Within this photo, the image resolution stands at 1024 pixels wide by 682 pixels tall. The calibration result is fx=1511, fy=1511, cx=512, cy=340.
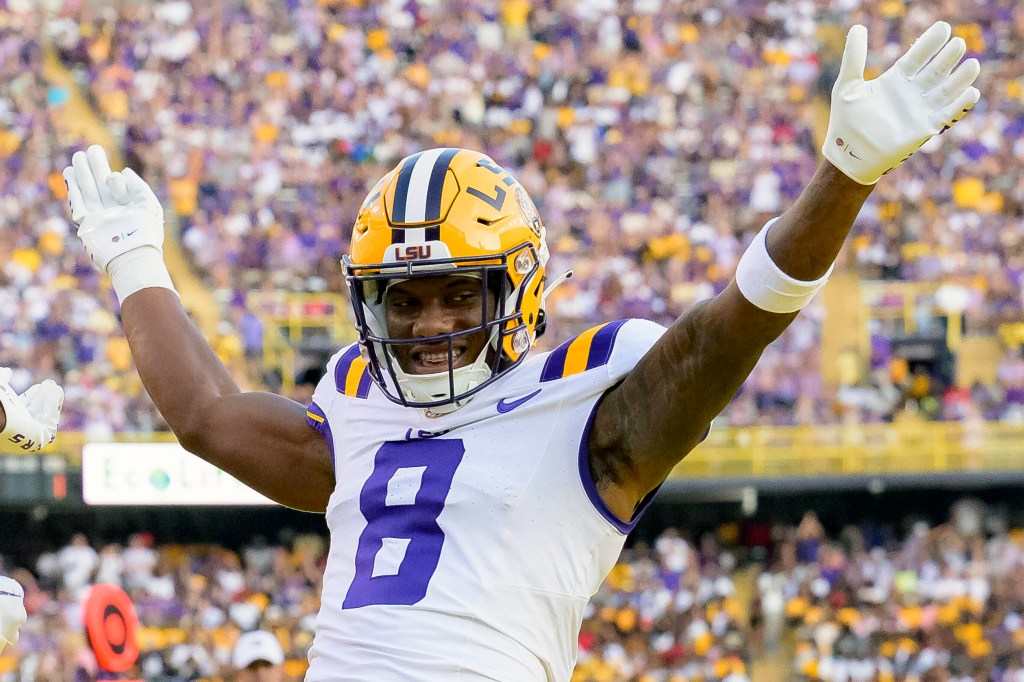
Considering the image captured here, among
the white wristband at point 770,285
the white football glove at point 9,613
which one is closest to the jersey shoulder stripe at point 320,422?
the white football glove at point 9,613

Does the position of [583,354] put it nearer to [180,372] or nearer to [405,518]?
[405,518]

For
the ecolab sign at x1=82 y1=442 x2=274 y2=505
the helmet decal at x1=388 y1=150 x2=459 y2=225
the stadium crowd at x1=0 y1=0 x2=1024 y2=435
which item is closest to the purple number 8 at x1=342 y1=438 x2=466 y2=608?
the helmet decal at x1=388 y1=150 x2=459 y2=225

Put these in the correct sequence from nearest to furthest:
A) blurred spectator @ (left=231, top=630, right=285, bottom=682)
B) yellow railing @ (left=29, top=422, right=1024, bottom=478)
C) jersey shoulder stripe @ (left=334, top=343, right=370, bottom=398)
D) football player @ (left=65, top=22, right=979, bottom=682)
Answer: football player @ (left=65, top=22, right=979, bottom=682) < jersey shoulder stripe @ (left=334, top=343, right=370, bottom=398) < blurred spectator @ (left=231, top=630, right=285, bottom=682) < yellow railing @ (left=29, top=422, right=1024, bottom=478)

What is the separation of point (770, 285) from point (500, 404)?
61 cm

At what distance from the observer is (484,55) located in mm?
15773

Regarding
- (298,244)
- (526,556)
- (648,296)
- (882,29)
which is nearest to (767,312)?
(526,556)

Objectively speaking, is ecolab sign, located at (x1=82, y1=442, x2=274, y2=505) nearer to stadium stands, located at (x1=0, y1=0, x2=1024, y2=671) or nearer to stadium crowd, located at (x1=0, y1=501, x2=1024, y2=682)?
stadium stands, located at (x1=0, y1=0, x2=1024, y2=671)

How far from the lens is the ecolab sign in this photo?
12.2 m

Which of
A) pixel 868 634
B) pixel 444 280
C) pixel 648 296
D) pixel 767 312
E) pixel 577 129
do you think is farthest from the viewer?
pixel 577 129

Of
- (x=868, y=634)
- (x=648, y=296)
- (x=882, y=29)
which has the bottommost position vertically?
(x=868, y=634)

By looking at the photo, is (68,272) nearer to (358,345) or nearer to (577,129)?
(577,129)

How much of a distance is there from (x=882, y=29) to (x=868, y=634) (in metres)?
6.90

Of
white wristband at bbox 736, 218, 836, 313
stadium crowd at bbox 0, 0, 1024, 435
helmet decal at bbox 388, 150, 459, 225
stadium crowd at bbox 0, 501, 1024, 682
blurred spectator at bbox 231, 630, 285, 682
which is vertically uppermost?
helmet decal at bbox 388, 150, 459, 225

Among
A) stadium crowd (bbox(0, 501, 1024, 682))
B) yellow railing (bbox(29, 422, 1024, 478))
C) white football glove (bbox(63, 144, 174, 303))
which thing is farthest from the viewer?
yellow railing (bbox(29, 422, 1024, 478))
